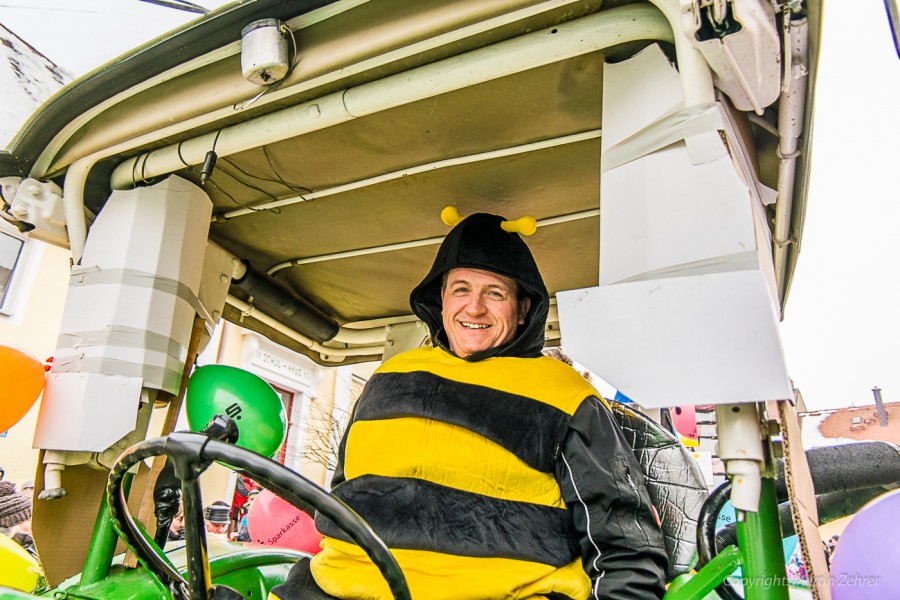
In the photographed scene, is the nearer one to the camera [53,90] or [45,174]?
[53,90]

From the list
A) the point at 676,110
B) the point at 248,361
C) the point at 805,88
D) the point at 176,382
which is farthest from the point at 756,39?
the point at 248,361

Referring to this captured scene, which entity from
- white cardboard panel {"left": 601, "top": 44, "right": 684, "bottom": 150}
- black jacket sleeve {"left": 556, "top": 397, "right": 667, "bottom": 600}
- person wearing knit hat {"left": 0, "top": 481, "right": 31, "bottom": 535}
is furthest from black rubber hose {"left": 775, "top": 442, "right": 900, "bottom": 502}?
person wearing knit hat {"left": 0, "top": 481, "right": 31, "bottom": 535}

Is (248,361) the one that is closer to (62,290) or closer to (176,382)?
(62,290)

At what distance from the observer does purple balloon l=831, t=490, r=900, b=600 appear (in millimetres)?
1079

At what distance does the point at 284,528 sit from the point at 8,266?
20.0ft

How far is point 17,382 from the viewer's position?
202cm

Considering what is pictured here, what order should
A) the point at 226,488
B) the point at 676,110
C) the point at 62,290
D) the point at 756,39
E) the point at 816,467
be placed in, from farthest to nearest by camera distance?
the point at 226,488 → the point at 62,290 → the point at 816,467 → the point at 676,110 → the point at 756,39

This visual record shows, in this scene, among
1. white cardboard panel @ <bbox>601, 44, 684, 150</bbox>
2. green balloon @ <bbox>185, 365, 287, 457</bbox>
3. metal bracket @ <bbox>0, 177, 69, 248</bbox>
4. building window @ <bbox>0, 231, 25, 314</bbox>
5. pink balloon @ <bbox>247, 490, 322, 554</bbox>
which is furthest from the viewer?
building window @ <bbox>0, 231, 25, 314</bbox>

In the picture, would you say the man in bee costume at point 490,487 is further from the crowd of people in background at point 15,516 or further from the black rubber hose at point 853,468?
the crowd of people in background at point 15,516

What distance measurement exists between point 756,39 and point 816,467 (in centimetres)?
98

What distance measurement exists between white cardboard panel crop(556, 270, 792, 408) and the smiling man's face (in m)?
0.96

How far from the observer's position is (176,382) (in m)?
2.17

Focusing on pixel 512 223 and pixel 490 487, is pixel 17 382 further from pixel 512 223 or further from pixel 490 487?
pixel 512 223

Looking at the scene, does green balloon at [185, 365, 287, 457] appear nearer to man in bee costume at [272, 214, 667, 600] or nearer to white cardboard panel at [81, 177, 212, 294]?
white cardboard panel at [81, 177, 212, 294]
